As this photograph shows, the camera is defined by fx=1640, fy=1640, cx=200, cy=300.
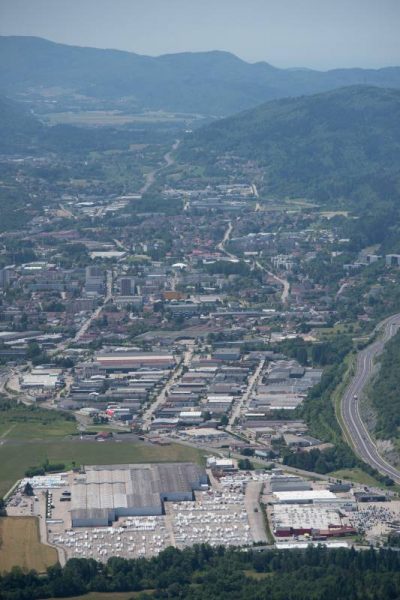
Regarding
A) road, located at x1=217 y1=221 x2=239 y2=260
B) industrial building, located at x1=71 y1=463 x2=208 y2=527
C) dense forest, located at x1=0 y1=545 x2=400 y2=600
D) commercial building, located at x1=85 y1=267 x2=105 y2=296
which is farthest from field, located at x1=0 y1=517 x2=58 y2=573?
road, located at x1=217 y1=221 x2=239 y2=260

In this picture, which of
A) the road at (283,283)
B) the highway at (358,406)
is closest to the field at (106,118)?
the road at (283,283)

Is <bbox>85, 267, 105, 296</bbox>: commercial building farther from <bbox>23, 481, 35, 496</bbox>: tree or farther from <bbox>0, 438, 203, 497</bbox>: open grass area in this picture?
<bbox>23, 481, 35, 496</bbox>: tree

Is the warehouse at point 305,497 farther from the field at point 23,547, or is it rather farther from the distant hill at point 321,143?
the distant hill at point 321,143

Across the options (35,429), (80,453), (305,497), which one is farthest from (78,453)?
(305,497)

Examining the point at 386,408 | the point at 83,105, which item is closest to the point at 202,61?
the point at 83,105

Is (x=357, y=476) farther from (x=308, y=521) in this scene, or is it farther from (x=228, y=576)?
(x=228, y=576)

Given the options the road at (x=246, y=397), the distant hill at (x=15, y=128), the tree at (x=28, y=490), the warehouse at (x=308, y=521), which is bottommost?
the distant hill at (x=15, y=128)

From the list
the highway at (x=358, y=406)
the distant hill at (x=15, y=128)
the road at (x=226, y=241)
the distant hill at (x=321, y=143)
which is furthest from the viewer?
the distant hill at (x=15, y=128)
